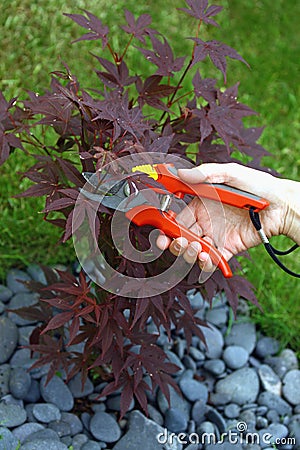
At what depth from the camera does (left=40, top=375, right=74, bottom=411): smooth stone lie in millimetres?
2297

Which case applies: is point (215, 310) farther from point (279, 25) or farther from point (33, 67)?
point (279, 25)

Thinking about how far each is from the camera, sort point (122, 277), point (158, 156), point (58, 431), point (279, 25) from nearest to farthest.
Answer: point (158, 156), point (122, 277), point (58, 431), point (279, 25)

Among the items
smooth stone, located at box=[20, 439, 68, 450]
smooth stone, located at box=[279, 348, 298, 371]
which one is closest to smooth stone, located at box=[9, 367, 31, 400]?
smooth stone, located at box=[20, 439, 68, 450]

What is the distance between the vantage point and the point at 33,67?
3.41 m

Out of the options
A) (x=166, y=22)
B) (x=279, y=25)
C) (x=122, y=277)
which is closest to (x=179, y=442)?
(x=122, y=277)

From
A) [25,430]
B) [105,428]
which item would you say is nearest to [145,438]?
[105,428]

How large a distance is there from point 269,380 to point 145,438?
626 mm

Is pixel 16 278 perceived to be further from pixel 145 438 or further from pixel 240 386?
pixel 240 386

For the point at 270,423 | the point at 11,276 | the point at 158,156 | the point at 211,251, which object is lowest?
the point at 270,423

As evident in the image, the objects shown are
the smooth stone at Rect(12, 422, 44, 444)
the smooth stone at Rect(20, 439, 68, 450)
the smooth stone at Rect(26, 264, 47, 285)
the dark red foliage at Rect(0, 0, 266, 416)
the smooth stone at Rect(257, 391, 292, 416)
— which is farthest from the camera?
the smooth stone at Rect(26, 264, 47, 285)

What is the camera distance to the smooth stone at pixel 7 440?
2.05m

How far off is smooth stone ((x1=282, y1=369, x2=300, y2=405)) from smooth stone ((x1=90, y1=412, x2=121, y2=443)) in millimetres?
704

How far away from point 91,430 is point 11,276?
0.79 meters

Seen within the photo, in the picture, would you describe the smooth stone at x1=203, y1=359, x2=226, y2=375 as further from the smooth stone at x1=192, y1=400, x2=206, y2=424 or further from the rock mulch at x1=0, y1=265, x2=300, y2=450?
the smooth stone at x1=192, y1=400, x2=206, y2=424
